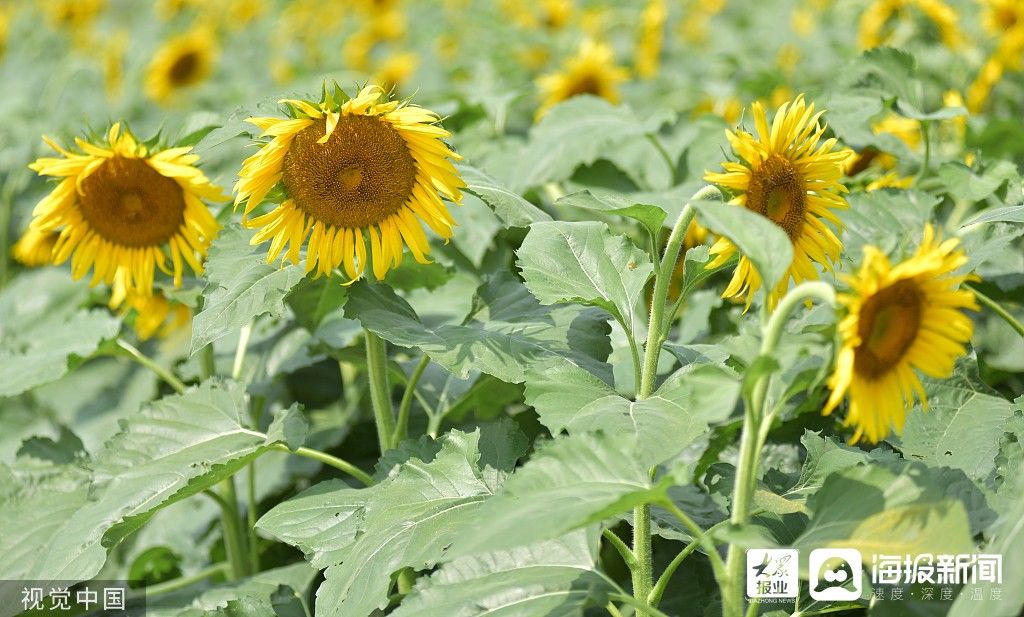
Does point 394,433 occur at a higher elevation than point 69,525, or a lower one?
higher

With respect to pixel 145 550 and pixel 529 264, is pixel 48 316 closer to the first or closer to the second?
pixel 145 550

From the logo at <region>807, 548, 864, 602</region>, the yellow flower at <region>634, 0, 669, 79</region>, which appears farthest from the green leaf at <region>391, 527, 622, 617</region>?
the yellow flower at <region>634, 0, 669, 79</region>

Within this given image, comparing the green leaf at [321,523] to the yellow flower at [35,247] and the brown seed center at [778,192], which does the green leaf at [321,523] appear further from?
the yellow flower at [35,247]

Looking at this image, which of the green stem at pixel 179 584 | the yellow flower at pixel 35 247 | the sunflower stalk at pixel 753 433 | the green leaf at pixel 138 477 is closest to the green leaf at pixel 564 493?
the sunflower stalk at pixel 753 433

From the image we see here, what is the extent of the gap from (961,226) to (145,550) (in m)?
1.79

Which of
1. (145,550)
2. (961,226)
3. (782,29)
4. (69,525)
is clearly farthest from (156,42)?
(961,226)

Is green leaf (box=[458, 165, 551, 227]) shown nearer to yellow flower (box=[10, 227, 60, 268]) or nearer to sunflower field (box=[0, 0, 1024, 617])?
sunflower field (box=[0, 0, 1024, 617])

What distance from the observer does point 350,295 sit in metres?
1.58

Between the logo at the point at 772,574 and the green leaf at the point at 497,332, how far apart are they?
401 millimetres

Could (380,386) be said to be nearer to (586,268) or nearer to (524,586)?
(586,268)

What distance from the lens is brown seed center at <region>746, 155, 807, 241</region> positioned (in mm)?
1421

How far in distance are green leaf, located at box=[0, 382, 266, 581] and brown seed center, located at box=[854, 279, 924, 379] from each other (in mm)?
944

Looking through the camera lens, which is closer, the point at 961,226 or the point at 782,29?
the point at 961,226

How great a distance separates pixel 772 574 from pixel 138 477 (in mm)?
1028
